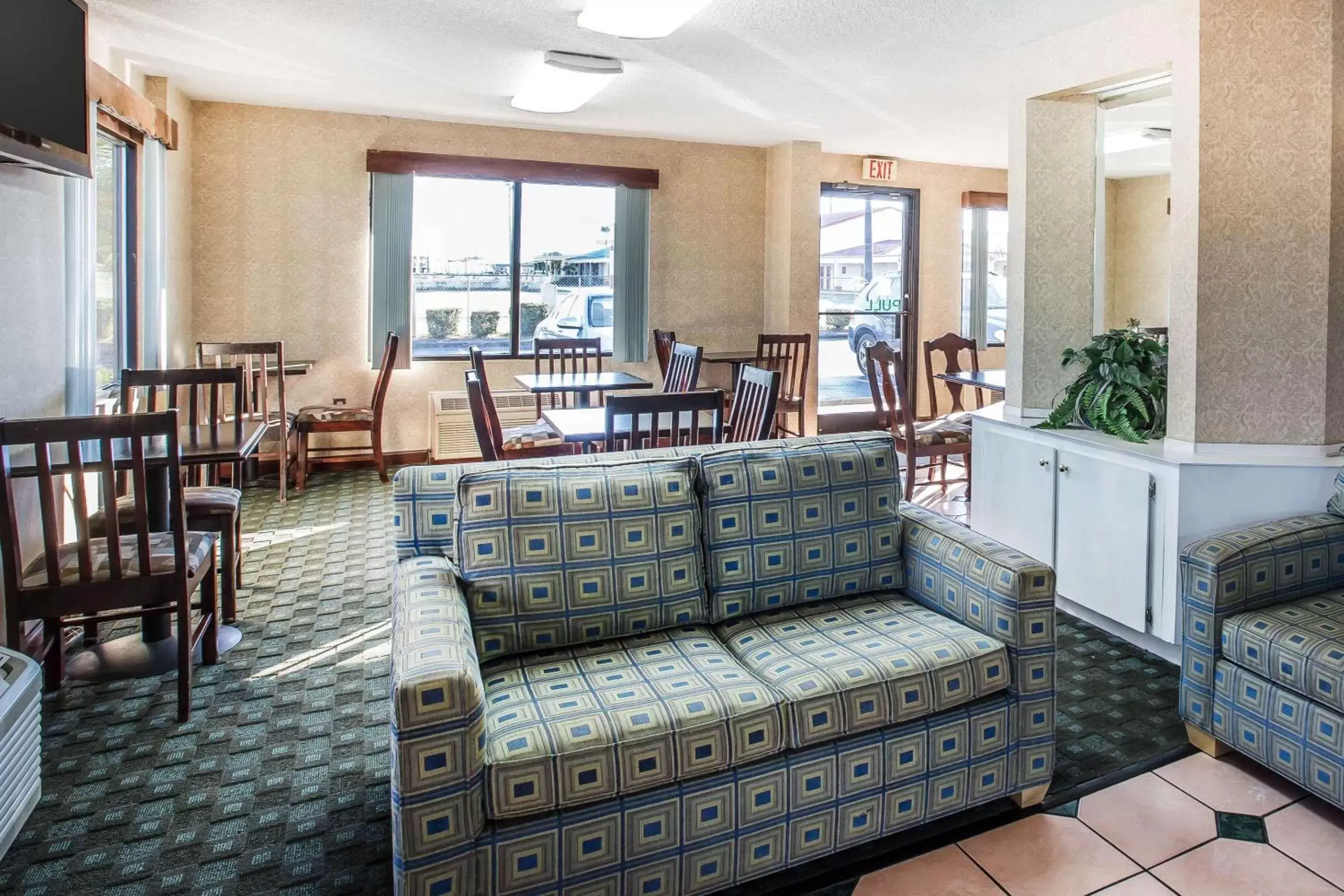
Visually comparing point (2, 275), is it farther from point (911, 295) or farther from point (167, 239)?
point (911, 295)

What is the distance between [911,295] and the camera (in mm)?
7770

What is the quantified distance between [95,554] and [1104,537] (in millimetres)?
3451

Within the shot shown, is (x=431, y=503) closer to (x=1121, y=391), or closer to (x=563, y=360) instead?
(x=1121, y=391)

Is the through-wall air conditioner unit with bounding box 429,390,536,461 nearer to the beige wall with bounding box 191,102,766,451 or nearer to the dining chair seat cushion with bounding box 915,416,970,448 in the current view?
the beige wall with bounding box 191,102,766,451

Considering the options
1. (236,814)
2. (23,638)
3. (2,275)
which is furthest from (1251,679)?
(2,275)

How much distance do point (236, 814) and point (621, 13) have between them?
310 centimetres

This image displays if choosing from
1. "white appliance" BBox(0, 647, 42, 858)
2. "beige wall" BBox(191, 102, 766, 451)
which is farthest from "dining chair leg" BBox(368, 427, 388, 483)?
"white appliance" BBox(0, 647, 42, 858)

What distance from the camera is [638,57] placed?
175 inches

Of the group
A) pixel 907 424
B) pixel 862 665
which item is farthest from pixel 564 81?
pixel 862 665

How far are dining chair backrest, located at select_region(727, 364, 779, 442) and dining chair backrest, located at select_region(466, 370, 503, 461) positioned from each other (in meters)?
1.07

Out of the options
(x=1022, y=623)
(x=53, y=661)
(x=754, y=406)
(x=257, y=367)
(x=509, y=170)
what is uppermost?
(x=509, y=170)

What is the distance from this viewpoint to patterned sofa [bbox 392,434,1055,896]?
5.29 ft

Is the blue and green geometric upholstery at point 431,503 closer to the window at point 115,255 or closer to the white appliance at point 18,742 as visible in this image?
the white appliance at point 18,742

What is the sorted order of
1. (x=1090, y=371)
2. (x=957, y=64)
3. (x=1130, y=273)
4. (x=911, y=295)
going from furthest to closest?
(x=911, y=295), (x=957, y=64), (x=1130, y=273), (x=1090, y=371)
